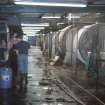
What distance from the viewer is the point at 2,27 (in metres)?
14.9

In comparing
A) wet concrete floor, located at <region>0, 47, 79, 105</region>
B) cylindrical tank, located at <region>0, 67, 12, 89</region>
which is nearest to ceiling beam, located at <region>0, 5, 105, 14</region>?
cylindrical tank, located at <region>0, 67, 12, 89</region>

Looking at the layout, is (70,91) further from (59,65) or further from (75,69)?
(59,65)

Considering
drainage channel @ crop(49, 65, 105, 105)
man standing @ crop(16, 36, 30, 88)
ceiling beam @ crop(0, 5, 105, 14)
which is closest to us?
drainage channel @ crop(49, 65, 105, 105)

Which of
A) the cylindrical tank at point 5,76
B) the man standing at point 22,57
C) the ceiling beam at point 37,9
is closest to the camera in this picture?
the cylindrical tank at point 5,76

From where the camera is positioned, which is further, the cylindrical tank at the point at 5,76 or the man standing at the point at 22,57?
the man standing at the point at 22,57

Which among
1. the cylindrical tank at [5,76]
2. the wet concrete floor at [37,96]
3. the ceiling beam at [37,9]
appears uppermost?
→ the ceiling beam at [37,9]

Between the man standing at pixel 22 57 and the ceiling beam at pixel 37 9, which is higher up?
the ceiling beam at pixel 37 9

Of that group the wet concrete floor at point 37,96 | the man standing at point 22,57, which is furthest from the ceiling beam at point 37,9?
the wet concrete floor at point 37,96

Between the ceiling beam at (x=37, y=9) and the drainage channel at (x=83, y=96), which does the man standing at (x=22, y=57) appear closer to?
the ceiling beam at (x=37, y=9)

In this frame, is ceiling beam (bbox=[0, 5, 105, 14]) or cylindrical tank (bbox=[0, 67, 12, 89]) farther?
ceiling beam (bbox=[0, 5, 105, 14])

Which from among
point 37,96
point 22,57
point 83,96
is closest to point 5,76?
point 22,57

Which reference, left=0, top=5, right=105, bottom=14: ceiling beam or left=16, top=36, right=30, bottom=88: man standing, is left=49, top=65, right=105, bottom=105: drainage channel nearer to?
left=16, top=36, right=30, bottom=88: man standing

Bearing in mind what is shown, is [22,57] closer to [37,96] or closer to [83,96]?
[37,96]

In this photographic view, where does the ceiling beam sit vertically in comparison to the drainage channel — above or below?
above
